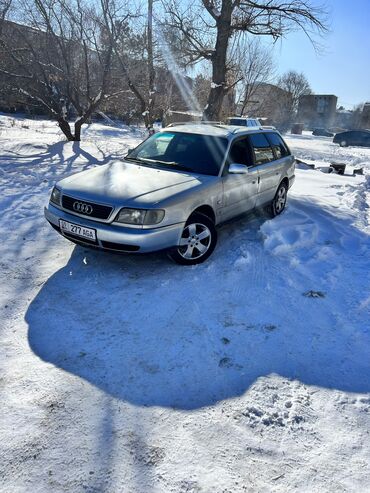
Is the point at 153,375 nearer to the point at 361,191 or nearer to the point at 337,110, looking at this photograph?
the point at 361,191

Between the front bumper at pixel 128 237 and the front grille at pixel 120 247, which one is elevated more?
the front bumper at pixel 128 237

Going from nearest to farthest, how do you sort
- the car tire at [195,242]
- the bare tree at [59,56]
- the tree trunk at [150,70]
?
the car tire at [195,242] → the bare tree at [59,56] → the tree trunk at [150,70]

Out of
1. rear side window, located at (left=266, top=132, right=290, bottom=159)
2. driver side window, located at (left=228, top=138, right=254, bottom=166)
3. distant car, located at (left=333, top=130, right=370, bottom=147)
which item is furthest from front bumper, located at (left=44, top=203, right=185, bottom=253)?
distant car, located at (left=333, top=130, right=370, bottom=147)

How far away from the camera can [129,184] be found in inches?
158

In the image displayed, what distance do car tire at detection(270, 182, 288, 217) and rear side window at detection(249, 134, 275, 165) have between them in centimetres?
63

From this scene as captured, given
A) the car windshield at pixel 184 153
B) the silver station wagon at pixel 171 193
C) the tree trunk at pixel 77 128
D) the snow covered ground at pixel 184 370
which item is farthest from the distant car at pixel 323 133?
the car windshield at pixel 184 153

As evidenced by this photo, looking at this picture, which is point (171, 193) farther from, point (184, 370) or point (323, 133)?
point (323, 133)

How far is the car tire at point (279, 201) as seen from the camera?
623 cm

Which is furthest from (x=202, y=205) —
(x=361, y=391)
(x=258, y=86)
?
(x=258, y=86)

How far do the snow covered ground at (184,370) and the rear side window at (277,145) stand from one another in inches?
81.7

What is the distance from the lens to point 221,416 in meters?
2.31

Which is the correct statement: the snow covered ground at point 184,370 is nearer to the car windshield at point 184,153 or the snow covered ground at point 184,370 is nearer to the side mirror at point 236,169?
the side mirror at point 236,169

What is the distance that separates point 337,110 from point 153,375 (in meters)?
99.0

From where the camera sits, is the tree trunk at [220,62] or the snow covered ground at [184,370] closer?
the snow covered ground at [184,370]
